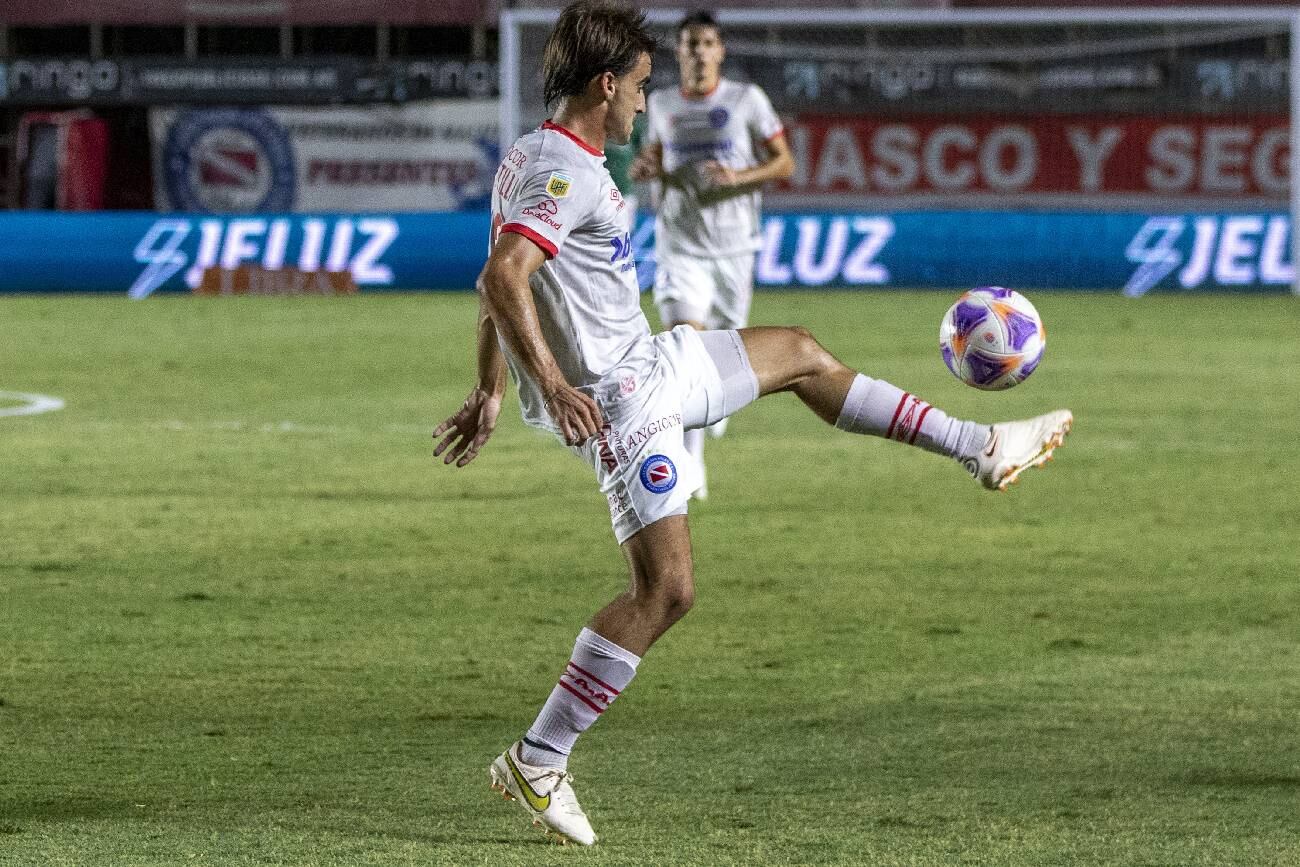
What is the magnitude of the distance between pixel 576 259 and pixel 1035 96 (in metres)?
20.8

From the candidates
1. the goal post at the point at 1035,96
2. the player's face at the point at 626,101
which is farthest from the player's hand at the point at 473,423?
the goal post at the point at 1035,96

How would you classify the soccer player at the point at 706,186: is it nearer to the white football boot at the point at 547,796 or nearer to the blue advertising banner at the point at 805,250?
the white football boot at the point at 547,796

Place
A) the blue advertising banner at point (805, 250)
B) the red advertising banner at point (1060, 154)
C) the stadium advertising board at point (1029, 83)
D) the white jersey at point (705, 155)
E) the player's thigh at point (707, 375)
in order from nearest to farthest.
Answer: the player's thigh at point (707, 375)
the white jersey at point (705, 155)
the blue advertising banner at point (805, 250)
the stadium advertising board at point (1029, 83)
the red advertising banner at point (1060, 154)

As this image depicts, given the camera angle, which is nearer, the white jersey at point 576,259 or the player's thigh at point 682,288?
the white jersey at point 576,259

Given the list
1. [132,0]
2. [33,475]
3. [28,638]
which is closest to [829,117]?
[132,0]

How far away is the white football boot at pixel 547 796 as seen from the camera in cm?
478

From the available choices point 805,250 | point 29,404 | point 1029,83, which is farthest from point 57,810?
point 1029,83

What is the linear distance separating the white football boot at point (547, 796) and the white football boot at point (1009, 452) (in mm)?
1205

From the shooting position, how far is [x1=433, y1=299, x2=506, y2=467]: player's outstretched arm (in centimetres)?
528

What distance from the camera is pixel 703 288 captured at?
434 inches

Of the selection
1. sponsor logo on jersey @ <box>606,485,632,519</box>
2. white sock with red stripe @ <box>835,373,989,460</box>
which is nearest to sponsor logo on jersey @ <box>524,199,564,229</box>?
sponsor logo on jersey @ <box>606,485,632,519</box>

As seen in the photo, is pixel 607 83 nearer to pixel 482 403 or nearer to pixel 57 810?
pixel 482 403

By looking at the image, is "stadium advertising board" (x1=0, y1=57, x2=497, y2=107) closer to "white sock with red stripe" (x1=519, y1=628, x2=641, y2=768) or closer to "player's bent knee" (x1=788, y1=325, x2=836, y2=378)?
"player's bent knee" (x1=788, y1=325, x2=836, y2=378)

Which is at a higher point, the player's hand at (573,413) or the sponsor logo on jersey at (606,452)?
the player's hand at (573,413)
